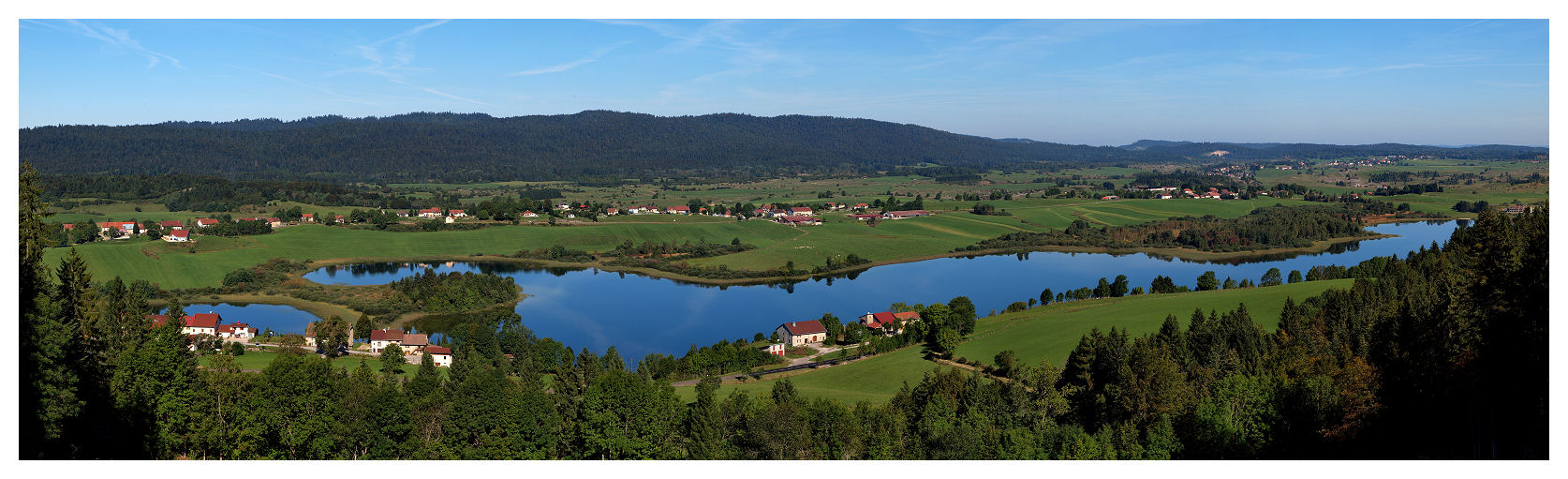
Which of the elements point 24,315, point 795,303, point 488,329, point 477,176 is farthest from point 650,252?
point 477,176

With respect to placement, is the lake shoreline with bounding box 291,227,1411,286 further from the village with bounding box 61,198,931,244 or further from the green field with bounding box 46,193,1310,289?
the village with bounding box 61,198,931,244

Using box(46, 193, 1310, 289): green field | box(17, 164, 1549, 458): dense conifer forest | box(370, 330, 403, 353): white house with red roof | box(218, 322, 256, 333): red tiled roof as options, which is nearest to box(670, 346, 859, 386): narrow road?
box(17, 164, 1549, 458): dense conifer forest

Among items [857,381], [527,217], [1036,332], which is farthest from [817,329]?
[527,217]

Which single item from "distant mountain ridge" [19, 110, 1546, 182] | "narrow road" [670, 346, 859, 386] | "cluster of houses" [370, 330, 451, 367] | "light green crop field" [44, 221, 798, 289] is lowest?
"narrow road" [670, 346, 859, 386]

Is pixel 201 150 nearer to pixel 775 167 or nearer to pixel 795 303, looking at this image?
pixel 775 167

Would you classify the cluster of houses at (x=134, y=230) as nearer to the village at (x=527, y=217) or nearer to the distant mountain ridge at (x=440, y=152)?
the village at (x=527, y=217)

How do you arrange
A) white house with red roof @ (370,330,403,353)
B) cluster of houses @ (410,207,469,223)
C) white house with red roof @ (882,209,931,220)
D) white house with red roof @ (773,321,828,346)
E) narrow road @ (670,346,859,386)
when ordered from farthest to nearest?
white house with red roof @ (882,209,931,220) < cluster of houses @ (410,207,469,223) < white house with red roof @ (773,321,828,346) < white house with red roof @ (370,330,403,353) < narrow road @ (670,346,859,386)
